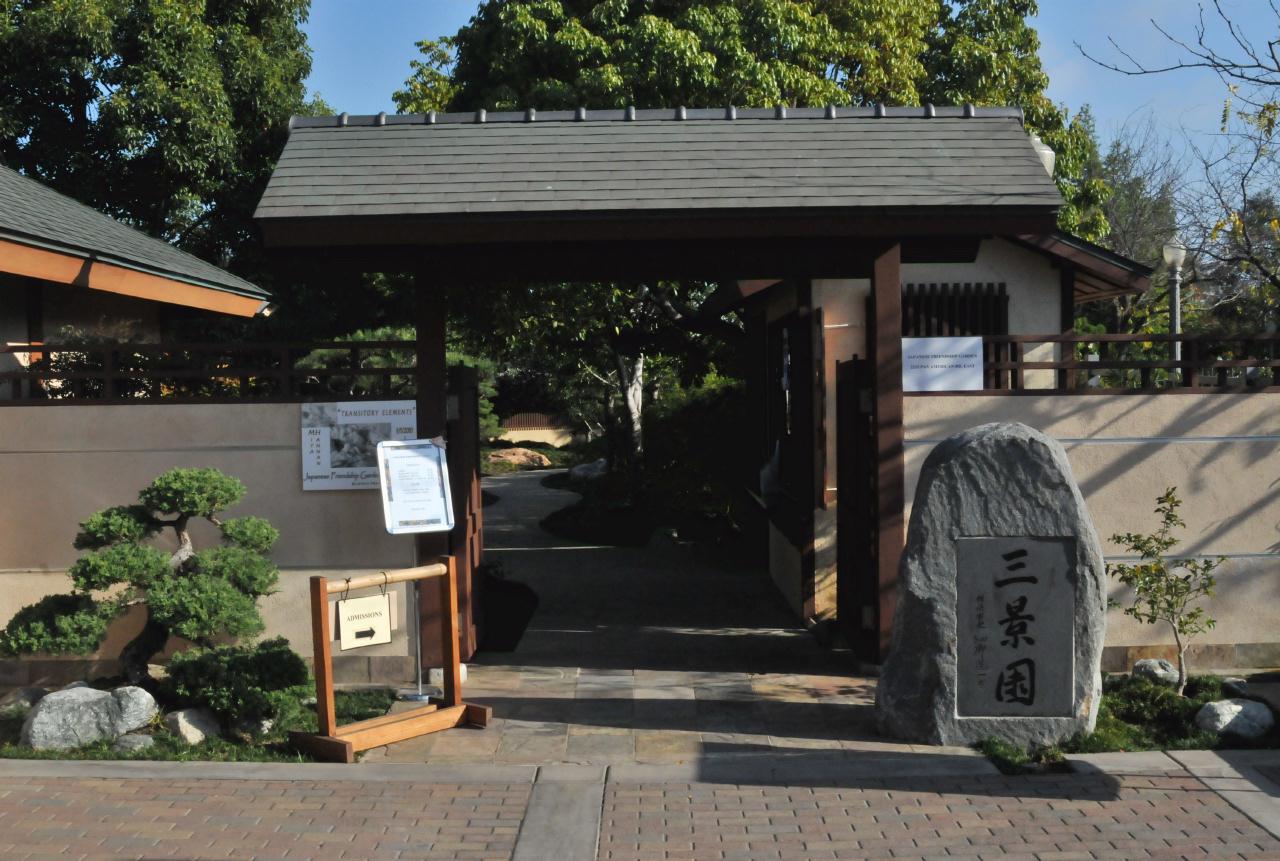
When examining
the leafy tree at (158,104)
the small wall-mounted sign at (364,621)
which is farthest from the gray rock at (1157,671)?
the leafy tree at (158,104)

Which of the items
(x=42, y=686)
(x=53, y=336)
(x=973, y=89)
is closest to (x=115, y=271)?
(x=53, y=336)

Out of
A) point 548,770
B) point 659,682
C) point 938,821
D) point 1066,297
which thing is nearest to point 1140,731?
point 938,821

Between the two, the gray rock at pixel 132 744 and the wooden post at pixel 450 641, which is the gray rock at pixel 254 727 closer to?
the gray rock at pixel 132 744

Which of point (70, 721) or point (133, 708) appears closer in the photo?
point (70, 721)

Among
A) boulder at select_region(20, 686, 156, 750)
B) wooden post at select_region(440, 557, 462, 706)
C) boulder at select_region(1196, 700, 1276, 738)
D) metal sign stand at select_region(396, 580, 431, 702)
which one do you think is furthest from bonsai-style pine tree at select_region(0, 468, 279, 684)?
boulder at select_region(1196, 700, 1276, 738)

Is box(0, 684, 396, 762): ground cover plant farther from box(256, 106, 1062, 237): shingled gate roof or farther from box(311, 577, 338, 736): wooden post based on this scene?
box(256, 106, 1062, 237): shingled gate roof

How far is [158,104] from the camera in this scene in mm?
16750

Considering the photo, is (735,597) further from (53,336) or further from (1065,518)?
(53,336)

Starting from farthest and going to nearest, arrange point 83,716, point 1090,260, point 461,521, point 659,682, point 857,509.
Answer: point 1090,260 → point 857,509 → point 461,521 → point 659,682 → point 83,716

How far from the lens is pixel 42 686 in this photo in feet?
27.3

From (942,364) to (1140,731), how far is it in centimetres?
290

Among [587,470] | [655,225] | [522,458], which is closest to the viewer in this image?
[655,225]

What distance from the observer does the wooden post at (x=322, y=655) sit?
6961mm

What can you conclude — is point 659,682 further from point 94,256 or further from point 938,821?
point 94,256
